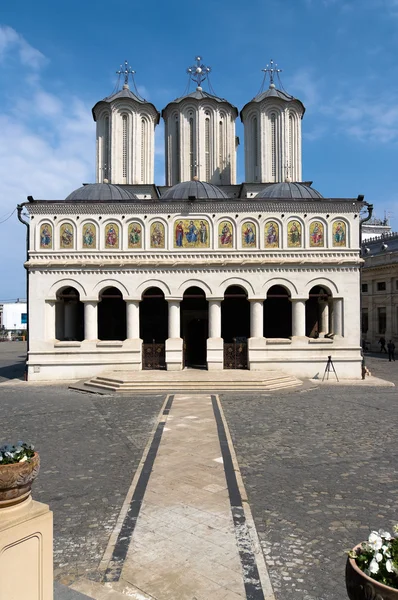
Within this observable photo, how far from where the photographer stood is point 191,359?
2625 cm

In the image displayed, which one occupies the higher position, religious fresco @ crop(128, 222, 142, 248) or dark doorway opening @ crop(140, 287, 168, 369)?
religious fresco @ crop(128, 222, 142, 248)

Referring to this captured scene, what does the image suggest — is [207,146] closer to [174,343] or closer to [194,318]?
[194,318]

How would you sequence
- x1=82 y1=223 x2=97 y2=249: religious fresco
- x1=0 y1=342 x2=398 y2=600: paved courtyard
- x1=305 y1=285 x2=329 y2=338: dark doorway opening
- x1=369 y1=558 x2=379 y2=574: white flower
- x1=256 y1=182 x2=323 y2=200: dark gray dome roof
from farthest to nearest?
x1=305 y1=285 x2=329 y2=338: dark doorway opening
x1=256 y1=182 x2=323 y2=200: dark gray dome roof
x1=82 y1=223 x2=97 y2=249: religious fresco
x1=0 y1=342 x2=398 y2=600: paved courtyard
x1=369 y1=558 x2=379 y2=574: white flower

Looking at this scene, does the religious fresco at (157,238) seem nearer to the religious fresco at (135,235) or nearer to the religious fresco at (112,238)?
the religious fresco at (135,235)

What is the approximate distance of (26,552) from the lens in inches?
133

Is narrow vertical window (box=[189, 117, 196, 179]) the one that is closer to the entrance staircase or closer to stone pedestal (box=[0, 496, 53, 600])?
the entrance staircase

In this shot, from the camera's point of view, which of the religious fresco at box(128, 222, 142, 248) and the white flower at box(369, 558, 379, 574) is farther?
the religious fresco at box(128, 222, 142, 248)

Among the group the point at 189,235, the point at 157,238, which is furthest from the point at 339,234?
the point at 157,238

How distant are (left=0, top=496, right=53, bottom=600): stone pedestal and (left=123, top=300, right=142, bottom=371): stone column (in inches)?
711

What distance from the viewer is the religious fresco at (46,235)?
21781mm

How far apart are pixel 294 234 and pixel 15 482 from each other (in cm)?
2018

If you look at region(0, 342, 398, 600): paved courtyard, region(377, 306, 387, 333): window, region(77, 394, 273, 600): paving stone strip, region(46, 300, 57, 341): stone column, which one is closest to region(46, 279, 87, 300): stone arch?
region(46, 300, 57, 341): stone column

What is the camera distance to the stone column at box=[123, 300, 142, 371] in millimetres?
21547

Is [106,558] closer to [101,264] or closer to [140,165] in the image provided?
[101,264]
